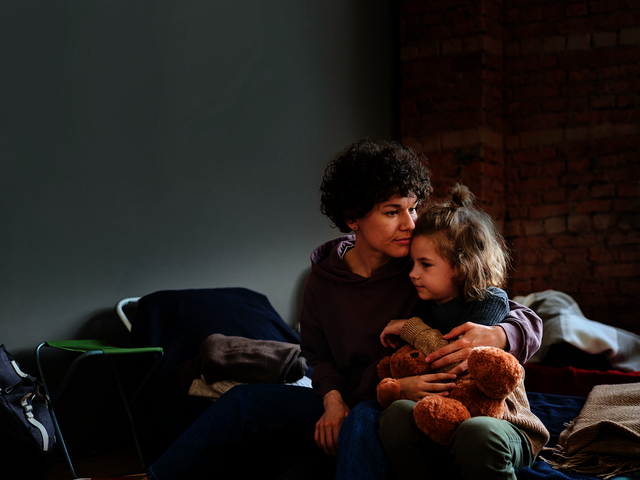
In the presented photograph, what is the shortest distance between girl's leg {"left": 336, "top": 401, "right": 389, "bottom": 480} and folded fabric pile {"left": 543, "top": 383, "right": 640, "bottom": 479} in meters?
0.51

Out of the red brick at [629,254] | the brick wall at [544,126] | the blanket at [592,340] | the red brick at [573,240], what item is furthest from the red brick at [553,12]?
the blanket at [592,340]

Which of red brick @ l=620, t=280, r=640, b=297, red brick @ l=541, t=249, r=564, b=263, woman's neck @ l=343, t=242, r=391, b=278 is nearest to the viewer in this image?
woman's neck @ l=343, t=242, r=391, b=278

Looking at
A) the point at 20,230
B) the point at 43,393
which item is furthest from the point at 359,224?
the point at 20,230

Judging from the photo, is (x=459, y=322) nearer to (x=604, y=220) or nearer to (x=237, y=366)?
(x=237, y=366)

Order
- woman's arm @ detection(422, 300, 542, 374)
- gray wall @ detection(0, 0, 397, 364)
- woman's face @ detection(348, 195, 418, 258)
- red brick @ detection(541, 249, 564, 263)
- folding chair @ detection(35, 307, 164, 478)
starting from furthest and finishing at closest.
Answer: red brick @ detection(541, 249, 564, 263) → gray wall @ detection(0, 0, 397, 364) → folding chair @ detection(35, 307, 164, 478) → woman's face @ detection(348, 195, 418, 258) → woman's arm @ detection(422, 300, 542, 374)

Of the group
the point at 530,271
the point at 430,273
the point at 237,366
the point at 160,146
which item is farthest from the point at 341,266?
the point at 530,271

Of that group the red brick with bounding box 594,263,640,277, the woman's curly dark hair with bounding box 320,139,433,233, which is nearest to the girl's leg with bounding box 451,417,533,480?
the woman's curly dark hair with bounding box 320,139,433,233

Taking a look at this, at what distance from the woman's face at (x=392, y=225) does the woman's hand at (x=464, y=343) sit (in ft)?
0.98

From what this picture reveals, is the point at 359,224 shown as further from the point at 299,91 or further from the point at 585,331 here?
the point at 299,91

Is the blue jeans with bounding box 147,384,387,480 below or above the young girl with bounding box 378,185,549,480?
below

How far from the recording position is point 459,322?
4.66ft

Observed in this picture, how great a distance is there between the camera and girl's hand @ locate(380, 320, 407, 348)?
4.74 feet

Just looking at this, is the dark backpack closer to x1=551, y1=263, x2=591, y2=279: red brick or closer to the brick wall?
the brick wall

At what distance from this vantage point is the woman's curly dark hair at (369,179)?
5.13 feet
